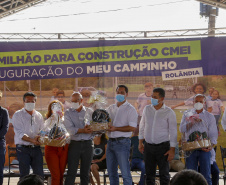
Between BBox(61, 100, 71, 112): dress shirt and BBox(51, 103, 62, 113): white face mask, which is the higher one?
BBox(61, 100, 71, 112): dress shirt

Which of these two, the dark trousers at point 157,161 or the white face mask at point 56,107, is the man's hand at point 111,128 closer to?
the dark trousers at point 157,161

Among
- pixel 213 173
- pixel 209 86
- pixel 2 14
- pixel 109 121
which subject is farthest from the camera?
pixel 2 14

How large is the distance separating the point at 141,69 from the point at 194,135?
8.78 ft

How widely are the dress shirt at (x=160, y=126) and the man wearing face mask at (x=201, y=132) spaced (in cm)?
30

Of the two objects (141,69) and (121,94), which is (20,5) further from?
(121,94)

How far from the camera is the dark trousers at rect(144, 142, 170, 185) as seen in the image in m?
5.96

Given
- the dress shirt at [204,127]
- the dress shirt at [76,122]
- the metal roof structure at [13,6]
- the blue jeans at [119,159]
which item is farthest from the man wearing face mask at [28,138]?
the metal roof structure at [13,6]

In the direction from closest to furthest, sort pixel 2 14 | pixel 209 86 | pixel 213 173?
pixel 213 173 → pixel 209 86 → pixel 2 14

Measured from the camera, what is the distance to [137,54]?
8430 mm

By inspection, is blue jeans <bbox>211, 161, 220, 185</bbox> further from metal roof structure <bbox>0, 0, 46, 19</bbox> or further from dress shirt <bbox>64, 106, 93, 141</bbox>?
metal roof structure <bbox>0, 0, 46, 19</bbox>

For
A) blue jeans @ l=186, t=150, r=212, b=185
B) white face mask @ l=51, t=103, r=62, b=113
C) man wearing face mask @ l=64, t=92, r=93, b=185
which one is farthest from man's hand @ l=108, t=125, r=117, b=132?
blue jeans @ l=186, t=150, r=212, b=185

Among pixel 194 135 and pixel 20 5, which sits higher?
pixel 20 5

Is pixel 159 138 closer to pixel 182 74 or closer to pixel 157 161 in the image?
pixel 157 161

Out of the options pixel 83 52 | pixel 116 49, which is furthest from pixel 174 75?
pixel 83 52
